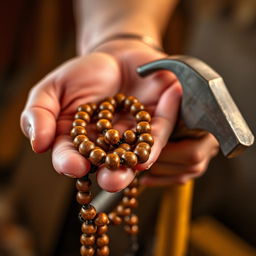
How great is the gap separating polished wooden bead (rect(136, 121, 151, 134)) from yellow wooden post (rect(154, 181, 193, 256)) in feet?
0.57

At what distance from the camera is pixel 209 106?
0.44 metres

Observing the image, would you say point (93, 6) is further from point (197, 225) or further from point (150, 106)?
point (197, 225)

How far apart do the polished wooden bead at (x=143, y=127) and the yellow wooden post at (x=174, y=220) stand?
0.17 metres

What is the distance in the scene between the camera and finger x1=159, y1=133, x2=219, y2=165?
53 cm

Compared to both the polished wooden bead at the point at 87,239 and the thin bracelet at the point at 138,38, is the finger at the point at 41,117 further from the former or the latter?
the thin bracelet at the point at 138,38

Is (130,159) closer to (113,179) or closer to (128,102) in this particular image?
(113,179)

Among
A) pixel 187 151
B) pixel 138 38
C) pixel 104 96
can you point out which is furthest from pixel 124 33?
pixel 187 151

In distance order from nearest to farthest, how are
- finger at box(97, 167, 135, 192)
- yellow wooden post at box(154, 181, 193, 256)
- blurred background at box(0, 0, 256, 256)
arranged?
finger at box(97, 167, 135, 192), yellow wooden post at box(154, 181, 193, 256), blurred background at box(0, 0, 256, 256)

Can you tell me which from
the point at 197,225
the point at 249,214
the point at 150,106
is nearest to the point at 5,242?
the point at 197,225

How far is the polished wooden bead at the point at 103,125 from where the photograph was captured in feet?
1.55

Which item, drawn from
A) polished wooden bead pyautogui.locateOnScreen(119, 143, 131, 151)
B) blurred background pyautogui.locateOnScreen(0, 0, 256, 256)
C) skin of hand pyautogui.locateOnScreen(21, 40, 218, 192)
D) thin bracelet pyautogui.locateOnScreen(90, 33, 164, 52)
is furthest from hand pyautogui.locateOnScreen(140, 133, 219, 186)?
blurred background pyautogui.locateOnScreen(0, 0, 256, 256)

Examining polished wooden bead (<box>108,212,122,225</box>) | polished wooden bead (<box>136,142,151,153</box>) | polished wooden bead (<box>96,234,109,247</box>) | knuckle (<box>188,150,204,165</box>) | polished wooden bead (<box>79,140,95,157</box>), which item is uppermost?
polished wooden bead (<box>136,142,151,153</box>)

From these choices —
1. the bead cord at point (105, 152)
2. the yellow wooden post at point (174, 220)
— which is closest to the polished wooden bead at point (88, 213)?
the bead cord at point (105, 152)

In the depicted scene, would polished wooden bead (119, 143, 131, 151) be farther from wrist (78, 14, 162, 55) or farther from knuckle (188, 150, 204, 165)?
wrist (78, 14, 162, 55)
